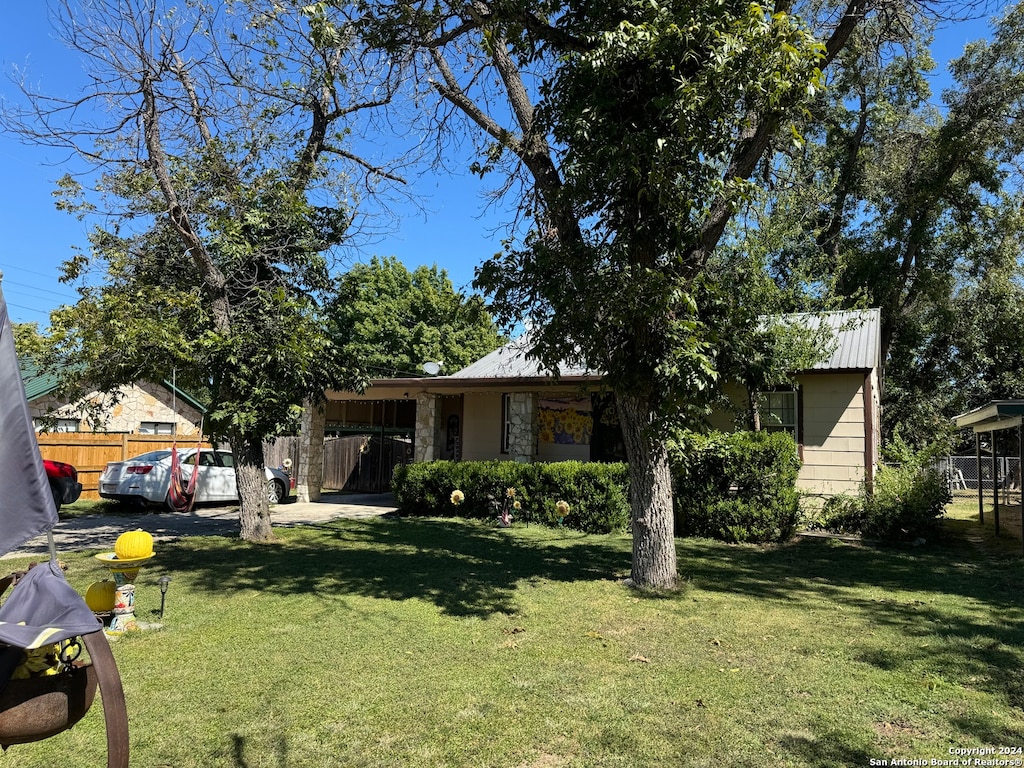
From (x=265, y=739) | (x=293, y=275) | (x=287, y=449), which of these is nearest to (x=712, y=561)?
(x=265, y=739)

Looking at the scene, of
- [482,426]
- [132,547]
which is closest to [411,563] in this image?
[132,547]

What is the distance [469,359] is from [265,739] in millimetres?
34189


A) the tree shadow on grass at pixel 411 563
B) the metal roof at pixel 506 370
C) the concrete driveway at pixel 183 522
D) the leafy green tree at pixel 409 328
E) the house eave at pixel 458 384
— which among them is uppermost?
the leafy green tree at pixel 409 328

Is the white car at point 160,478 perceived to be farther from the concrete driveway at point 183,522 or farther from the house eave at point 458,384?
the house eave at point 458,384

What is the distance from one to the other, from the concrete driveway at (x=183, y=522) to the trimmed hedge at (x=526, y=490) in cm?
124

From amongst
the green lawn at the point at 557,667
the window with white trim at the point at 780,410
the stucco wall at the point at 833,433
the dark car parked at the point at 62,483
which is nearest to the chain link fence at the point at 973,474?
the stucco wall at the point at 833,433

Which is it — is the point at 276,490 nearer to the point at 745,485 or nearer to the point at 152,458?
the point at 152,458

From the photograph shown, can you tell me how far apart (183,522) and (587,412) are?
9005 mm

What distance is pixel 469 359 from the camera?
37562mm

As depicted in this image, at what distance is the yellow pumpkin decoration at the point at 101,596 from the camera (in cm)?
488

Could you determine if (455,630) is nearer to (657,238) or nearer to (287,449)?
(657,238)

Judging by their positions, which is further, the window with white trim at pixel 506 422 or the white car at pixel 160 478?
the window with white trim at pixel 506 422

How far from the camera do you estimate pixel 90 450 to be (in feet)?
55.9

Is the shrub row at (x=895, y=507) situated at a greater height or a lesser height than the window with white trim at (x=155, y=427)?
lesser
